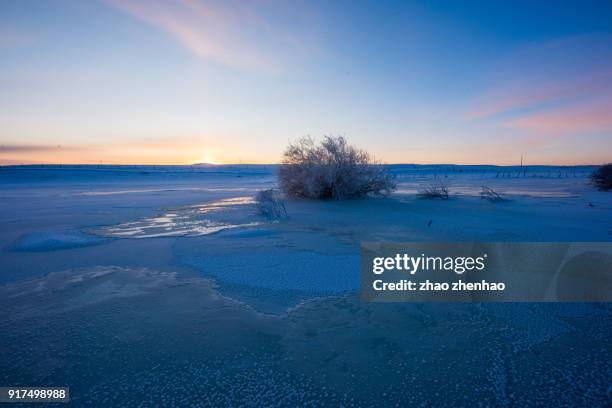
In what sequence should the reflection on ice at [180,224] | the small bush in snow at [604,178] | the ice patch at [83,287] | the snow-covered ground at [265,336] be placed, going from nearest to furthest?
1. the snow-covered ground at [265,336]
2. the ice patch at [83,287]
3. the reflection on ice at [180,224]
4. the small bush in snow at [604,178]

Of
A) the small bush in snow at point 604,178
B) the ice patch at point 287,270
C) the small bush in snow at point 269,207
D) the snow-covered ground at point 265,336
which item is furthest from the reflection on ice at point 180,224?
the small bush in snow at point 604,178

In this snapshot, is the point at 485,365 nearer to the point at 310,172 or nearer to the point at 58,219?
the point at 58,219

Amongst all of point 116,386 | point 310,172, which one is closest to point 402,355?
point 116,386

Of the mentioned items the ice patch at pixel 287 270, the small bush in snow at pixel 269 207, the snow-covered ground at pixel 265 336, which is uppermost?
the small bush in snow at pixel 269 207

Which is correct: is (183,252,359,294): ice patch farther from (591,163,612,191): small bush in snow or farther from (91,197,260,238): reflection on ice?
(591,163,612,191): small bush in snow

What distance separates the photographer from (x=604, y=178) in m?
15.7

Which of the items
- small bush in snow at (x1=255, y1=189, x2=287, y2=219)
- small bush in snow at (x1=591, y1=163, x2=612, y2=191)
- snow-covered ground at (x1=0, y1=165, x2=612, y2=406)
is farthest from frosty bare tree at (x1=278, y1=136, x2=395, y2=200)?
small bush in snow at (x1=591, y1=163, x2=612, y2=191)

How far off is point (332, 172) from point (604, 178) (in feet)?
45.8

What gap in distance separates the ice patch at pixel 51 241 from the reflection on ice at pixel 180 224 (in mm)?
424

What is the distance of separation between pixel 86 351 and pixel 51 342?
0.34 meters

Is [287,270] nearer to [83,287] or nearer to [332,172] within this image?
[83,287]

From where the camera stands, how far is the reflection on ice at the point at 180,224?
5.95m

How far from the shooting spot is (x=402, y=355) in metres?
2.11

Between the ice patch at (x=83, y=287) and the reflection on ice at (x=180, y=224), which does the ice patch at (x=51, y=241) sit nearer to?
the reflection on ice at (x=180, y=224)
